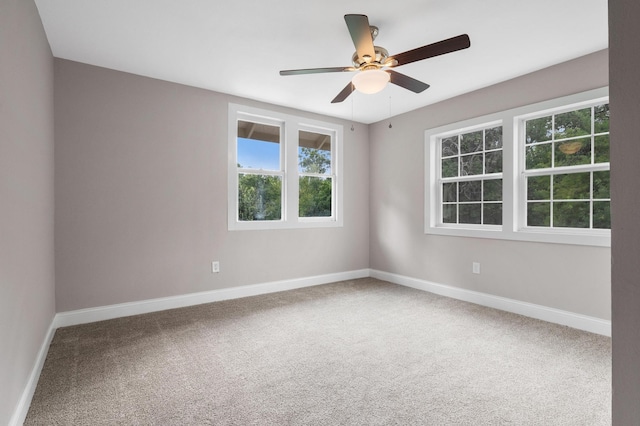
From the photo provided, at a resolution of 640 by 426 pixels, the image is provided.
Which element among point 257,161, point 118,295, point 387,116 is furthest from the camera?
point 387,116

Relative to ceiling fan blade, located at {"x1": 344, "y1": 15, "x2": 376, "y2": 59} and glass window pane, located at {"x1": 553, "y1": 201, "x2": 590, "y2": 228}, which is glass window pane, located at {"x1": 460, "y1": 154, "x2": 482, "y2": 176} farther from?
ceiling fan blade, located at {"x1": 344, "y1": 15, "x2": 376, "y2": 59}

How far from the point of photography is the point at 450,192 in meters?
4.42

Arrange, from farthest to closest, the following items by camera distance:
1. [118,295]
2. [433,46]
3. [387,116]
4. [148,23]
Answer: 1. [387,116]
2. [118,295]
3. [148,23]
4. [433,46]

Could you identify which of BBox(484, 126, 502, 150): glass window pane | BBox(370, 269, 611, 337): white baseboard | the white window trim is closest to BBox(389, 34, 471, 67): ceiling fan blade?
the white window trim

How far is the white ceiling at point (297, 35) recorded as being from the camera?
2.36 metres

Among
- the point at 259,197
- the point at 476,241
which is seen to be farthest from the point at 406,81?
the point at 259,197

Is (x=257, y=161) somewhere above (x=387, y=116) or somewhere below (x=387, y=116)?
below

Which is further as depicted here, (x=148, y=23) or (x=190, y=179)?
(x=190, y=179)

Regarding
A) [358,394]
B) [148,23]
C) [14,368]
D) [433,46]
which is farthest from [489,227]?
[14,368]

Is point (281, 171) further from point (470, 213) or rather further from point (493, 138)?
point (493, 138)

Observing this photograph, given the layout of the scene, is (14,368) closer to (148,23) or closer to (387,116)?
(148,23)

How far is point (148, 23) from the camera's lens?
257cm

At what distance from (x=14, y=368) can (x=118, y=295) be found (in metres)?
1.82

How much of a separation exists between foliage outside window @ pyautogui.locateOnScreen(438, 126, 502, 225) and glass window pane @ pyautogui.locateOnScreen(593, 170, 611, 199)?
2.85ft
